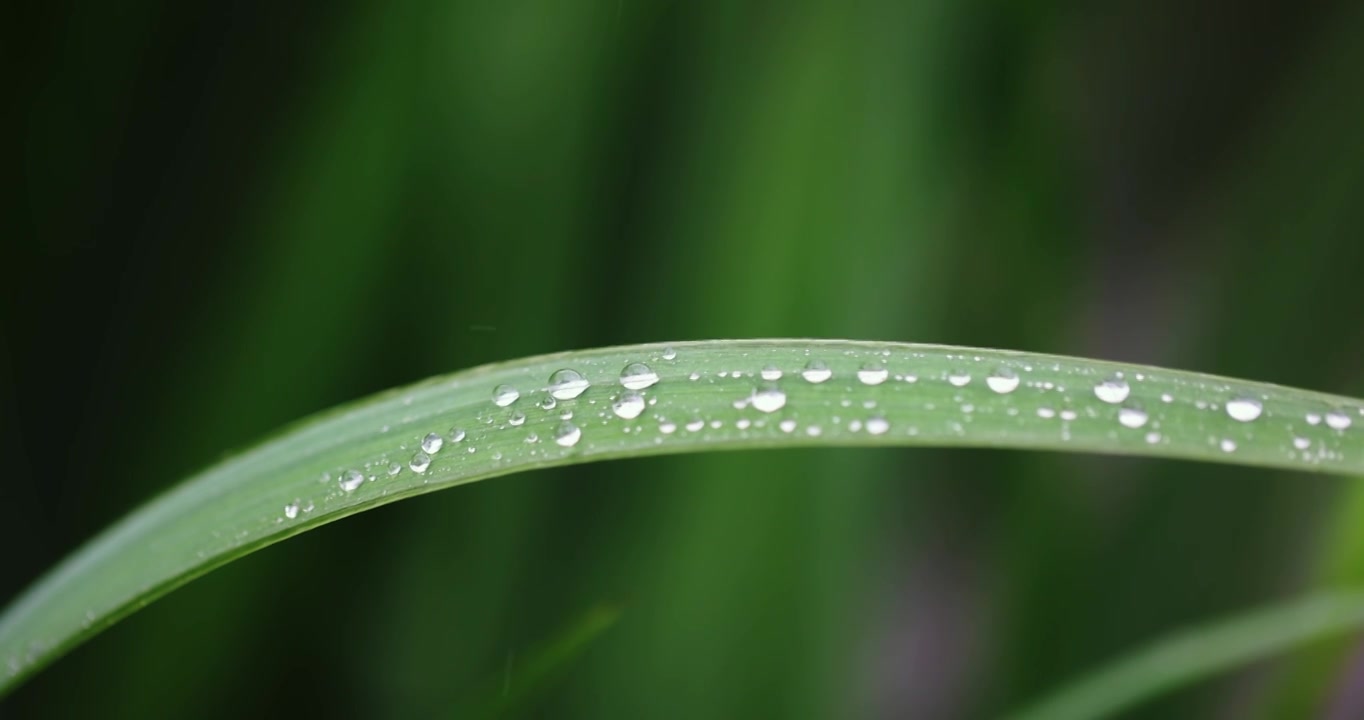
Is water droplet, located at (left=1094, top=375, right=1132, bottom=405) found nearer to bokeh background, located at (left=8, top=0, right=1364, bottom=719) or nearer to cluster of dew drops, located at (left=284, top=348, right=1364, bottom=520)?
cluster of dew drops, located at (left=284, top=348, right=1364, bottom=520)

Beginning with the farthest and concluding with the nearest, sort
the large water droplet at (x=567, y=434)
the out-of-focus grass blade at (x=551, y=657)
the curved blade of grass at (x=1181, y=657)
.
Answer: the curved blade of grass at (x=1181, y=657) < the out-of-focus grass blade at (x=551, y=657) < the large water droplet at (x=567, y=434)

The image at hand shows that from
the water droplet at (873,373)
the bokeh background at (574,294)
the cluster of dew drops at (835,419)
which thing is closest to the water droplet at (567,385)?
the cluster of dew drops at (835,419)

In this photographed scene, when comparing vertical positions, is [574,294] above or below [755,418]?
above

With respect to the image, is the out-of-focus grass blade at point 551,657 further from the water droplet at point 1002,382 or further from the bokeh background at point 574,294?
the water droplet at point 1002,382

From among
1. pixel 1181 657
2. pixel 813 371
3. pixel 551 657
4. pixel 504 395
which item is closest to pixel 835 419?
pixel 813 371

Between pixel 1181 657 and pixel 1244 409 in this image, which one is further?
pixel 1181 657

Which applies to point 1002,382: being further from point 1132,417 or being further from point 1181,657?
point 1181,657
